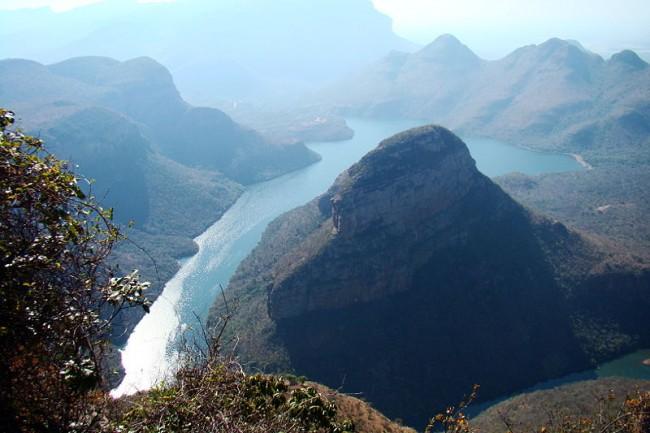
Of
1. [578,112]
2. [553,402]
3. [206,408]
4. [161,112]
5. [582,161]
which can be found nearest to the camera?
[206,408]

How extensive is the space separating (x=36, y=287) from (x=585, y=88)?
206 m

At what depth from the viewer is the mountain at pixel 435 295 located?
49781mm

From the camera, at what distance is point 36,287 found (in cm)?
662

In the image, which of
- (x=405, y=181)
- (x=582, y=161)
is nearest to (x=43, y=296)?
(x=405, y=181)

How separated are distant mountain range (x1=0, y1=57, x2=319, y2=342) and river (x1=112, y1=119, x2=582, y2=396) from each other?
3.26 m

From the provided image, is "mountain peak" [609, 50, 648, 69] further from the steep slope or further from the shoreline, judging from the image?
the steep slope

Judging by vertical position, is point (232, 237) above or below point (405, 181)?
below

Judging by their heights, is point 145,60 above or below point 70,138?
above

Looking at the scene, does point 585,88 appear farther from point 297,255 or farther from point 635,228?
point 297,255

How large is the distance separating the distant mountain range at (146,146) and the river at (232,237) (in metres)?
3.26

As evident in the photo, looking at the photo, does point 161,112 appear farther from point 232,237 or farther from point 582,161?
point 582,161

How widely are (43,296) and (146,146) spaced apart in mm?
114891

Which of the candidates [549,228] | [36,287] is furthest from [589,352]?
[36,287]

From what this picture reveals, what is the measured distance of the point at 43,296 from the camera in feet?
21.9
